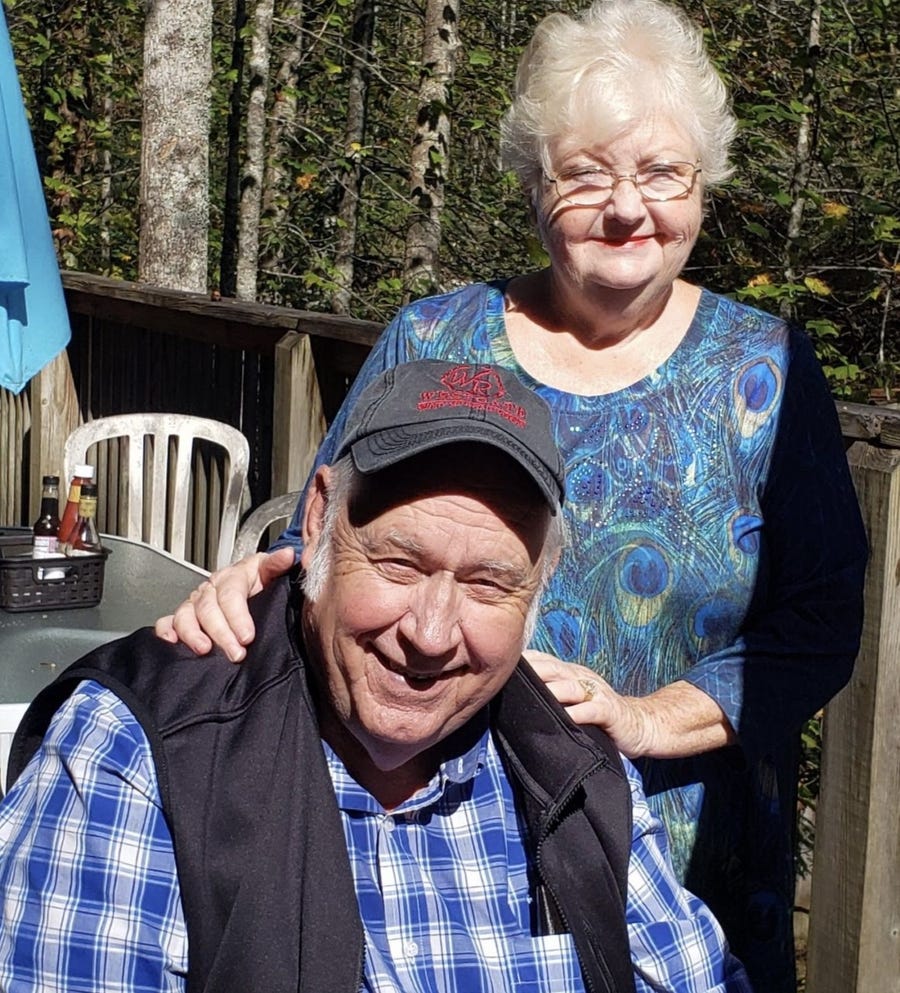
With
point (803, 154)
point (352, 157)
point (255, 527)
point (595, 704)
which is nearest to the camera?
point (595, 704)

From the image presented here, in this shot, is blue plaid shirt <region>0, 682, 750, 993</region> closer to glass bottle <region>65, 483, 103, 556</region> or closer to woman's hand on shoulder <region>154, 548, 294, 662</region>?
woman's hand on shoulder <region>154, 548, 294, 662</region>

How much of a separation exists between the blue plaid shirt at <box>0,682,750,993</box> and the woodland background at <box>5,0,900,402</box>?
1152 millimetres

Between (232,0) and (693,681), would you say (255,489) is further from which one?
(232,0)

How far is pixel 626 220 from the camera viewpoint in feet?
6.95

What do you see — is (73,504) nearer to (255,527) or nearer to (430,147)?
(255,527)

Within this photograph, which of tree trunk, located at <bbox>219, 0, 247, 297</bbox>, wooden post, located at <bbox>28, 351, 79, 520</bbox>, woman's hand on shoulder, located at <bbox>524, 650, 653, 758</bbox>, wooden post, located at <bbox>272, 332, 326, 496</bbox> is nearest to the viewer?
woman's hand on shoulder, located at <bbox>524, 650, 653, 758</bbox>

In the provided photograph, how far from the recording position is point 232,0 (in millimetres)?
16109

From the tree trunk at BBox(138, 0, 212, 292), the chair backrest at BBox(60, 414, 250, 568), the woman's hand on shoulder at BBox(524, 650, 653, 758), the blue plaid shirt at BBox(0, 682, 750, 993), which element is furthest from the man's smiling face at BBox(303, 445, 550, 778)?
the tree trunk at BBox(138, 0, 212, 292)

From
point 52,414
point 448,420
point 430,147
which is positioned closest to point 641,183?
point 448,420

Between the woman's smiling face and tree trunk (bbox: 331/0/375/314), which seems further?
tree trunk (bbox: 331/0/375/314)

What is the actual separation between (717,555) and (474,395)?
0.60 meters

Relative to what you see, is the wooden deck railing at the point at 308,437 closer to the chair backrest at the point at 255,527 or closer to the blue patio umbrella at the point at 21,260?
the chair backrest at the point at 255,527

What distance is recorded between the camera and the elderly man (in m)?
1.48

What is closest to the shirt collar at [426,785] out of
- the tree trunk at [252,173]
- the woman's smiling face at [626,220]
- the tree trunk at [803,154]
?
the woman's smiling face at [626,220]
